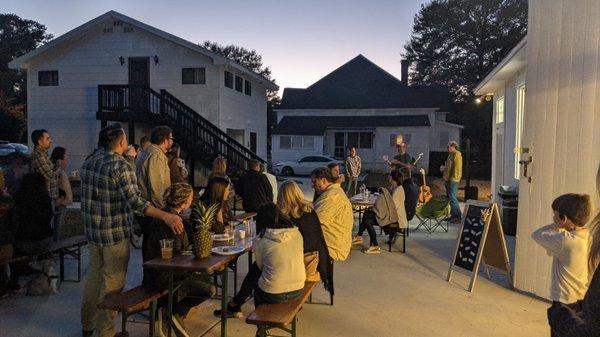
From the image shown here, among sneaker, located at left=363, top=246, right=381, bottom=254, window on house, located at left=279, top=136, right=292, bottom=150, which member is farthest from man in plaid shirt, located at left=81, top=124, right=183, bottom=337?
window on house, located at left=279, top=136, right=292, bottom=150

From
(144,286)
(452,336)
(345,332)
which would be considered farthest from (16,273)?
(452,336)

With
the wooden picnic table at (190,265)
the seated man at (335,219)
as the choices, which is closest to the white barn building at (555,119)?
the seated man at (335,219)

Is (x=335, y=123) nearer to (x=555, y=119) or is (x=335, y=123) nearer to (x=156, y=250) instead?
(x=555, y=119)

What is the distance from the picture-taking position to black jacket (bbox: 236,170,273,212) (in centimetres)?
737

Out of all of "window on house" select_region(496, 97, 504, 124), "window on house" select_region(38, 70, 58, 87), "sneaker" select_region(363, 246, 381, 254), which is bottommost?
"sneaker" select_region(363, 246, 381, 254)

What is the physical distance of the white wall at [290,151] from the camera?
90.2 feet

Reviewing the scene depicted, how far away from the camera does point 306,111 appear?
3023 cm

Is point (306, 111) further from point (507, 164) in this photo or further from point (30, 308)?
point (30, 308)

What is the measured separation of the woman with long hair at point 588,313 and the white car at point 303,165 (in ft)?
74.1

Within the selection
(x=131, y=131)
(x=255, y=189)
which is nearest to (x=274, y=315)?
(x=255, y=189)

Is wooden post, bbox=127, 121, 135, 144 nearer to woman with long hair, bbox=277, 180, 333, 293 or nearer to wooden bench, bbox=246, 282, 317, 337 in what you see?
woman with long hair, bbox=277, 180, 333, 293

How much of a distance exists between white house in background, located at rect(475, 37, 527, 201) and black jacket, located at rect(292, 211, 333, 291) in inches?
210

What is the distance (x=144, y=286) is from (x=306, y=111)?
26646mm

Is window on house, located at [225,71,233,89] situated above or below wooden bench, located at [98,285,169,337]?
above
